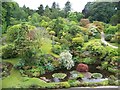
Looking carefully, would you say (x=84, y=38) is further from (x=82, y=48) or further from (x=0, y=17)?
(x=0, y=17)

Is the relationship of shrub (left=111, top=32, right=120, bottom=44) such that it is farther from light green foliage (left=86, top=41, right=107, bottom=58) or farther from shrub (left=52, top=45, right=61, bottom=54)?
shrub (left=52, top=45, right=61, bottom=54)

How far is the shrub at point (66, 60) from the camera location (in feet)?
11.2

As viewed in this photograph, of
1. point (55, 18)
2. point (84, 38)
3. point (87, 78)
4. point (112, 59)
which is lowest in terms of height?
point (87, 78)

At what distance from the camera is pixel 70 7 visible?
337cm

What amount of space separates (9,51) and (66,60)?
69 cm

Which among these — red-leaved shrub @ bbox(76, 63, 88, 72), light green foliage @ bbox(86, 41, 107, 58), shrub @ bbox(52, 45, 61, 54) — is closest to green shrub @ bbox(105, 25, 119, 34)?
light green foliage @ bbox(86, 41, 107, 58)

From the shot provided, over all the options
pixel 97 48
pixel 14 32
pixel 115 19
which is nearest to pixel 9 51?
pixel 14 32

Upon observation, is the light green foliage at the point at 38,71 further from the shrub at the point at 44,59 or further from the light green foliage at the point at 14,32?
the light green foliage at the point at 14,32

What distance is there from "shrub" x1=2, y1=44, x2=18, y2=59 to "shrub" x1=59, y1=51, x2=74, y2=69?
55 cm

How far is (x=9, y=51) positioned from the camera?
3.35 metres

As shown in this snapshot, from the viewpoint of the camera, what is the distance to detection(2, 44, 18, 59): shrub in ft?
10.9

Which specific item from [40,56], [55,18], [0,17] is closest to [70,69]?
[40,56]

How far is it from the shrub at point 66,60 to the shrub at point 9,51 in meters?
0.55

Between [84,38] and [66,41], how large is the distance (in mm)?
224
